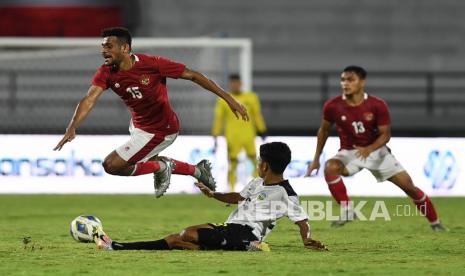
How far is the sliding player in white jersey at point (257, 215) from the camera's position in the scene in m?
8.94

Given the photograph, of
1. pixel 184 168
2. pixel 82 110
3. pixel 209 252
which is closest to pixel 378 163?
pixel 184 168

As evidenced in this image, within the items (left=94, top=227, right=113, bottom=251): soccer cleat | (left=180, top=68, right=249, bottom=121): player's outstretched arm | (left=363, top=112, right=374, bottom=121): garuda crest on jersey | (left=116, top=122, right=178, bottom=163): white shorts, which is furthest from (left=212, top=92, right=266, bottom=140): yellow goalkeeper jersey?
(left=94, top=227, right=113, bottom=251): soccer cleat

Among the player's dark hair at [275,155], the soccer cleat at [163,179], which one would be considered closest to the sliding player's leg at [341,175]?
the soccer cleat at [163,179]

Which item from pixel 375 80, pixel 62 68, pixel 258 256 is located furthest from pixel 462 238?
pixel 375 80

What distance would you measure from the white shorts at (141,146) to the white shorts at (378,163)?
2155mm

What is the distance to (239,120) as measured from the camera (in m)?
17.2

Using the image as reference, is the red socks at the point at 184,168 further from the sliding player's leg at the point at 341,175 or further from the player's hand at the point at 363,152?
the player's hand at the point at 363,152

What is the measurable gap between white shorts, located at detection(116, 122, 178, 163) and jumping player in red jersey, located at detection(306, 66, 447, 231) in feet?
5.78

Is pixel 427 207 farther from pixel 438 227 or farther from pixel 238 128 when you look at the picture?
pixel 238 128

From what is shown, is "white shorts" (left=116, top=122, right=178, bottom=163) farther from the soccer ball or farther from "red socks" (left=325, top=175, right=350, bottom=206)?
"red socks" (left=325, top=175, right=350, bottom=206)

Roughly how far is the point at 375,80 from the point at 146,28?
4763 mm

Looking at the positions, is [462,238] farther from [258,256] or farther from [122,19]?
[122,19]

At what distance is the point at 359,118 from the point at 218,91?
239 centimetres

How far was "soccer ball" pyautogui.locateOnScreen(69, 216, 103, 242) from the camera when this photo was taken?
31.4ft
